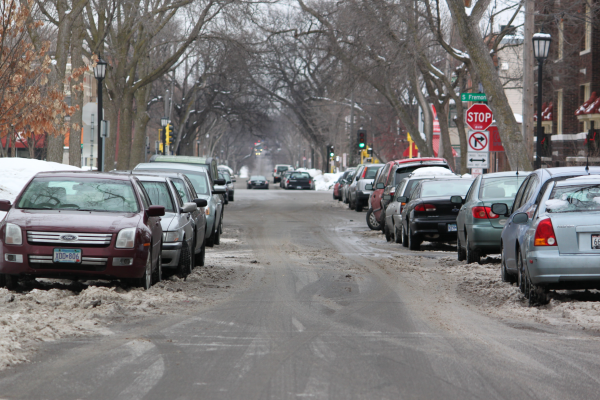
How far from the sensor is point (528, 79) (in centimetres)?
2303

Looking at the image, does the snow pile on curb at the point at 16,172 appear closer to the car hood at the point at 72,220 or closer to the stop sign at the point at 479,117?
the stop sign at the point at 479,117

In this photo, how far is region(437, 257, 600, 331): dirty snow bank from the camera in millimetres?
9469

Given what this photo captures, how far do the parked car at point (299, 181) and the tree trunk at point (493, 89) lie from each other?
152 ft

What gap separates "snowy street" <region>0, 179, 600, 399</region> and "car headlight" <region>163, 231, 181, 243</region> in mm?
639

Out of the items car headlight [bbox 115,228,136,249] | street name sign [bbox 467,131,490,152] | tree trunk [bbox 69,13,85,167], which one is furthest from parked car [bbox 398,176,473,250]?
tree trunk [bbox 69,13,85,167]

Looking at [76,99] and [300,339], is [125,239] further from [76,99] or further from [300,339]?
[76,99]

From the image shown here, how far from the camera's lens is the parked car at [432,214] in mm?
18547

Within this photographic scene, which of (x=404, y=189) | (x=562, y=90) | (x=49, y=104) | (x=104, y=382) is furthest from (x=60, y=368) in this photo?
(x=562, y=90)

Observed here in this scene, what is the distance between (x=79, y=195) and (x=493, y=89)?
53.7 feet

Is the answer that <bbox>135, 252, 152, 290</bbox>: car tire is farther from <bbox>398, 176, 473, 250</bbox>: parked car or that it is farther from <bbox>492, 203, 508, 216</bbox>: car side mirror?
<bbox>398, 176, 473, 250</bbox>: parked car

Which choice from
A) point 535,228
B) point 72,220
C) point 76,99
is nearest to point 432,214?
point 535,228

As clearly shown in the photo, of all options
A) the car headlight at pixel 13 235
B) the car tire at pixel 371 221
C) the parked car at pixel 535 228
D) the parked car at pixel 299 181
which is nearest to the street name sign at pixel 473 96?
the car tire at pixel 371 221

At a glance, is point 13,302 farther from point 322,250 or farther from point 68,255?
point 322,250

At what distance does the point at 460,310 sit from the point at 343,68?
109 feet
